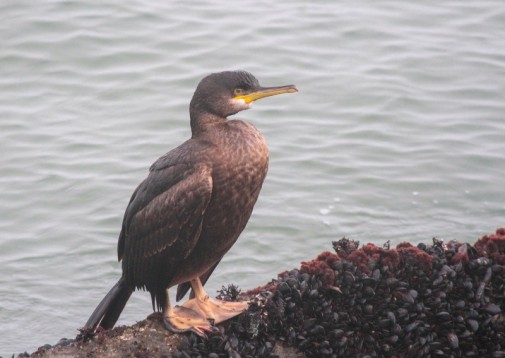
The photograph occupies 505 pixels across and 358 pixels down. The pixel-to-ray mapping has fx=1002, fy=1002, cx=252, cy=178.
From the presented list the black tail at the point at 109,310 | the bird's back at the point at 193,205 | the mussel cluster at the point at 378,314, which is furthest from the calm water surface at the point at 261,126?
the mussel cluster at the point at 378,314

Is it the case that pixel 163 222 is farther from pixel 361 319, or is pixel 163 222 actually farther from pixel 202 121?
pixel 361 319

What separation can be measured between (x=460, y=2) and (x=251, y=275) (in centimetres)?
684

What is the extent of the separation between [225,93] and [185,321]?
1385mm

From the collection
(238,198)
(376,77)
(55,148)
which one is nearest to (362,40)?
(376,77)

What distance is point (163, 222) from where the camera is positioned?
5.77 metres

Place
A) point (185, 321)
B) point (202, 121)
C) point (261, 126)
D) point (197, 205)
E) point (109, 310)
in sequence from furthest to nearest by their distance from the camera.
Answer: point (261, 126) < point (202, 121) < point (109, 310) < point (197, 205) < point (185, 321)

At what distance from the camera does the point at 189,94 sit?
39.7 ft

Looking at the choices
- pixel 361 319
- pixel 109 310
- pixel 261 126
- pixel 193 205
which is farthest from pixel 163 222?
pixel 261 126

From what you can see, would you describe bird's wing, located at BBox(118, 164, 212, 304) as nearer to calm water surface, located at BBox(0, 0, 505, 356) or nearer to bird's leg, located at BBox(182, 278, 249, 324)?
bird's leg, located at BBox(182, 278, 249, 324)

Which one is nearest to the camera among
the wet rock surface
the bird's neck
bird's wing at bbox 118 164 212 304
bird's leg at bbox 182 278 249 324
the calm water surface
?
the wet rock surface

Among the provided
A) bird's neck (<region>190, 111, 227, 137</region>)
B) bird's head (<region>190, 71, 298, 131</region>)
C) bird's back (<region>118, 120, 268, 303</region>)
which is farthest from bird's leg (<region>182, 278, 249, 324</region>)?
bird's head (<region>190, 71, 298, 131</region>)

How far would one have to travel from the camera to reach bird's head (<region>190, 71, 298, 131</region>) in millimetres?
5875

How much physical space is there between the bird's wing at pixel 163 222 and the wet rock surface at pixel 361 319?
530 millimetres

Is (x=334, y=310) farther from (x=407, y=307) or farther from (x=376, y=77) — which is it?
(x=376, y=77)
